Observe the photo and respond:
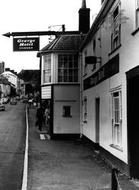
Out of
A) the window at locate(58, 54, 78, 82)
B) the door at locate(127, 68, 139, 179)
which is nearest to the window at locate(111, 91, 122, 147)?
the door at locate(127, 68, 139, 179)

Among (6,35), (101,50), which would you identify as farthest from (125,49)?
(6,35)

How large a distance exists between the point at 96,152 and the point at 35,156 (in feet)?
9.46

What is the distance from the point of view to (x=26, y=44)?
725 inches

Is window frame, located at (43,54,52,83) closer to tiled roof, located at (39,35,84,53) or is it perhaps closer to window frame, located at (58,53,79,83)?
tiled roof, located at (39,35,84,53)

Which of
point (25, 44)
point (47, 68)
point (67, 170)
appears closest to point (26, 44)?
point (25, 44)

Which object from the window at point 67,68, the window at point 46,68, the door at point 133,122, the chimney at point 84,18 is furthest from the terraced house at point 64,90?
the door at point 133,122

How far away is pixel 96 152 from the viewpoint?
18.0 metres

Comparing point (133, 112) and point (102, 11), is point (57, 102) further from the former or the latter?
point (133, 112)

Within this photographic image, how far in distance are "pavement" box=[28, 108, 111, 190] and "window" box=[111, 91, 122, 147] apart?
0.99 meters

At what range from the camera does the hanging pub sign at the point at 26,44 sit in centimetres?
1822

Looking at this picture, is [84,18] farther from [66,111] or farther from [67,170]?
[67,170]

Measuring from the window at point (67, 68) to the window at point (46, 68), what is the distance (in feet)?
2.54

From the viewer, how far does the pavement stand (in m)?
10.4

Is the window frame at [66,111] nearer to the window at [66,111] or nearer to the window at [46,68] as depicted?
the window at [66,111]
